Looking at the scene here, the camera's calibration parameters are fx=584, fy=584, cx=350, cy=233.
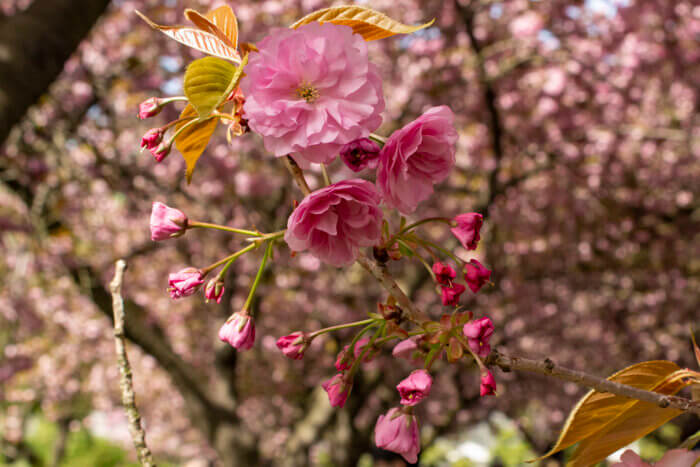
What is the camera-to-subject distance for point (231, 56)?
73cm

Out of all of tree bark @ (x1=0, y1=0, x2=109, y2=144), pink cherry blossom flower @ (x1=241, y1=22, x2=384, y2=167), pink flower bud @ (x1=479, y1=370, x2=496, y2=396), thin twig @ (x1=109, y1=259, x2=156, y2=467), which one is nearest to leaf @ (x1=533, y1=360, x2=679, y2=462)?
pink flower bud @ (x1=479, y1=370, x2=496, y2=396)

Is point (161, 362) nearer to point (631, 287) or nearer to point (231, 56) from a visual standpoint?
point (231, 56)

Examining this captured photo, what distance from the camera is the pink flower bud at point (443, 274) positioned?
0.75 m

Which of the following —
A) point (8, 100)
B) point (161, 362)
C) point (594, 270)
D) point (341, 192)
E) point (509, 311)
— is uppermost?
point (341, 192)

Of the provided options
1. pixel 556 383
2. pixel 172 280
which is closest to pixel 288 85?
pixel 172 280

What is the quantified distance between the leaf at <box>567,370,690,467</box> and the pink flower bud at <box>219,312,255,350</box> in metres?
0.46

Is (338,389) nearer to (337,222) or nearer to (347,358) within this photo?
(347,358)

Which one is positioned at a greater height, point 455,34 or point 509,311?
point 455,34

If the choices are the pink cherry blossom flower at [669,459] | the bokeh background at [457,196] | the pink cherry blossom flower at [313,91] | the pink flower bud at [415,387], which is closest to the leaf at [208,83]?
the pink cherry blossom flower at [313,91]

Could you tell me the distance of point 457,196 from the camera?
20.4 feet

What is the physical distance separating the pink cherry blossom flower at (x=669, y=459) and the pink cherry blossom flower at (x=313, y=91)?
1.91 feet

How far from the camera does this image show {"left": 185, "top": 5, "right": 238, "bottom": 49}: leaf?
735 millimetres

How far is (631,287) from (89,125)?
6033mm

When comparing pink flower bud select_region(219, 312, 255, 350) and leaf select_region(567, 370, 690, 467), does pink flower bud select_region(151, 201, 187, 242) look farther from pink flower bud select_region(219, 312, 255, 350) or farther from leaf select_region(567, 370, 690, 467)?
leaf select_region(567, 370, 690, 467)
